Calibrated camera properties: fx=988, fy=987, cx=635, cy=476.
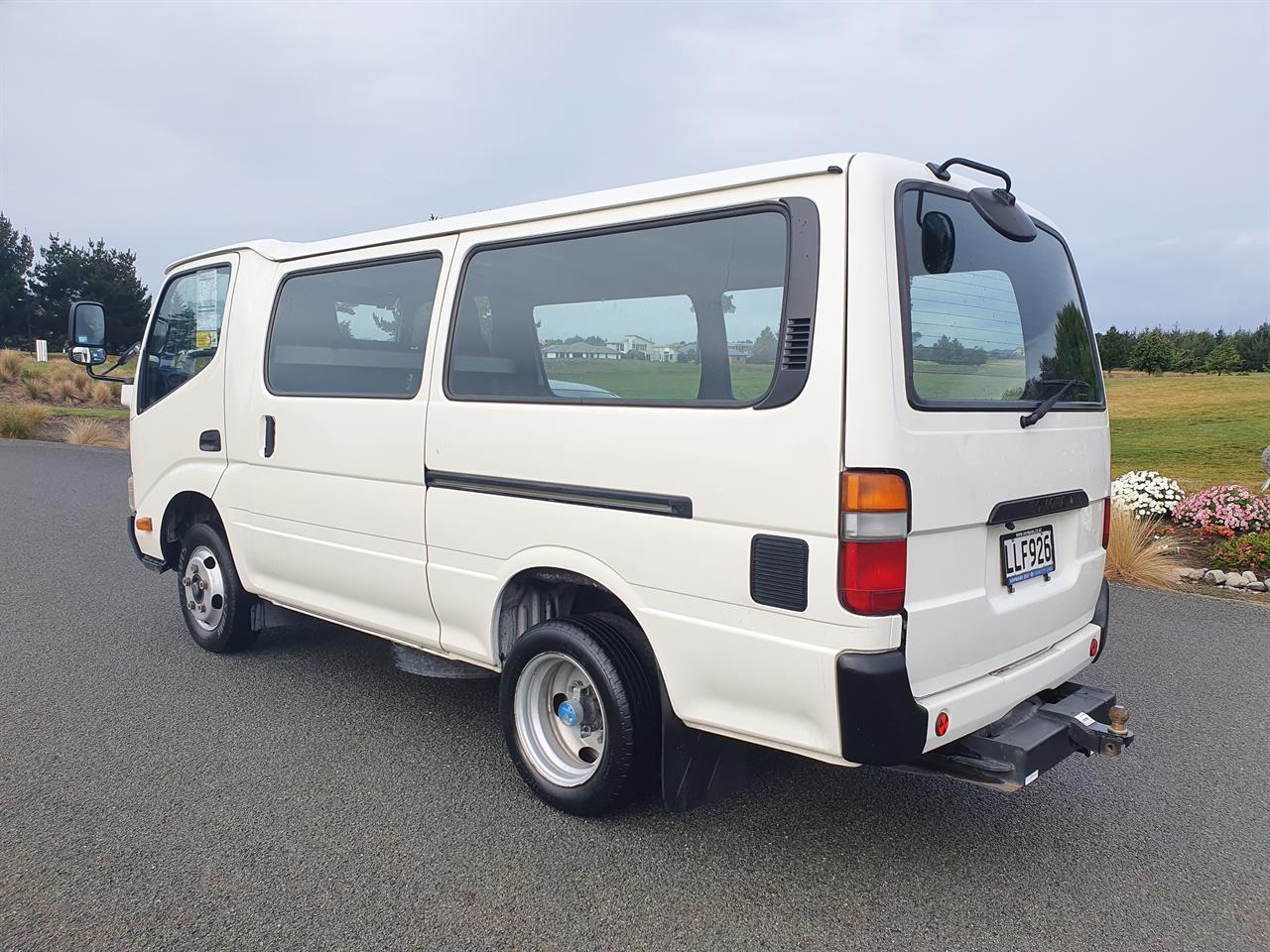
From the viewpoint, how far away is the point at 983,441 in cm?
295

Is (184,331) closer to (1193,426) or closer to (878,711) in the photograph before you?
(878,711)

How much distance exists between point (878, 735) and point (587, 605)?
4.56ft

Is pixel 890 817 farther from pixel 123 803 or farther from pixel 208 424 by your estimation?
pixel 208 424

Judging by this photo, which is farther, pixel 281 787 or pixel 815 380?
pixel 281 787

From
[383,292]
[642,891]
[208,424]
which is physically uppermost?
[383,292]

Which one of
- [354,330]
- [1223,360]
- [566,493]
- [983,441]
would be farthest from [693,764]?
[1223,360]

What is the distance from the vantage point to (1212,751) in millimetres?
4227

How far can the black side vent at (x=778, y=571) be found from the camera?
2.73 meters

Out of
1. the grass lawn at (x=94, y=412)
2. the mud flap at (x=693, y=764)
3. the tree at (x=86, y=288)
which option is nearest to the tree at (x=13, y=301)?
the tree at (x=86, y=288)

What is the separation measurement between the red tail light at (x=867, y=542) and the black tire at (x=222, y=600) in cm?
360

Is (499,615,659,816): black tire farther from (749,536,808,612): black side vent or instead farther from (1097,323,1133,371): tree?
(1097,323,1133,371): tree

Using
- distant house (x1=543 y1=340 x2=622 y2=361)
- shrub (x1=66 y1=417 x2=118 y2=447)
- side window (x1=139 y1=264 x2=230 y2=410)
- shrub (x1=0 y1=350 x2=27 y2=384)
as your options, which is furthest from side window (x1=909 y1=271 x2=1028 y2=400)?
shrub (x1=0 y1=350 x2=27 y2=384)

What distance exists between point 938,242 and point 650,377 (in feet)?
3.20

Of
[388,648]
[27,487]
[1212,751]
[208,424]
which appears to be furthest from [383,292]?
[27,487]
